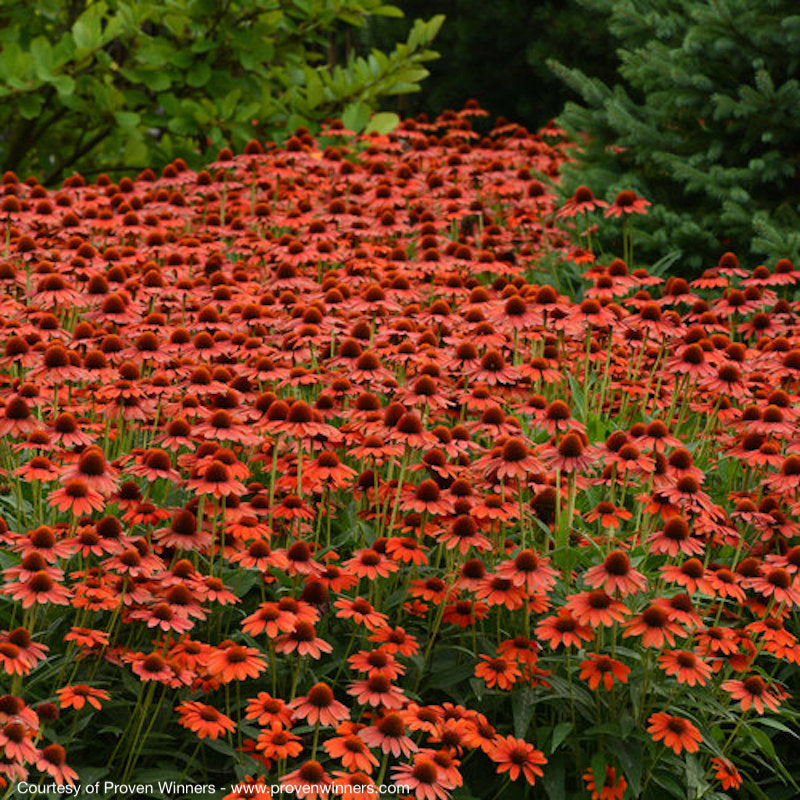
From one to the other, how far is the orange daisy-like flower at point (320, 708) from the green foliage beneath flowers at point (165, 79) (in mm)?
4479

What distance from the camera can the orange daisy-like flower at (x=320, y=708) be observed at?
2.31 m

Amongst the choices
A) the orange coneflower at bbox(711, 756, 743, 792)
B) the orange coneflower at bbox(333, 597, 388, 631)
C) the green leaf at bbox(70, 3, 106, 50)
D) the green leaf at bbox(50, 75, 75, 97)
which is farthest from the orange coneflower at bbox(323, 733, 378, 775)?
the green leaf at bbox(70, 3, 106, 50)

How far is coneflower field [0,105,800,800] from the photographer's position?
2.45 metres

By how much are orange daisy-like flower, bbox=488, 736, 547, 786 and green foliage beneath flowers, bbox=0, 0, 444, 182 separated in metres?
4.64

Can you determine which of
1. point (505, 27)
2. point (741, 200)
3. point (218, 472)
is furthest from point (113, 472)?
point (505, 27)

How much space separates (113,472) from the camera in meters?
2.75

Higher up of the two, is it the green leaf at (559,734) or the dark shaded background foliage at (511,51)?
the dark shaded background foliage at (511,51)

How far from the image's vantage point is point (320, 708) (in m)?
2.33

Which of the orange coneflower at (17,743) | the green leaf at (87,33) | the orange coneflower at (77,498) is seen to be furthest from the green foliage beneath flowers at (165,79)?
the orange coneflower at (17,743)

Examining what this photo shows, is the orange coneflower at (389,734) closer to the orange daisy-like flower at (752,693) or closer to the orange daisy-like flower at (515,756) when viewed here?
the orange daisy-like flower at (515,756)

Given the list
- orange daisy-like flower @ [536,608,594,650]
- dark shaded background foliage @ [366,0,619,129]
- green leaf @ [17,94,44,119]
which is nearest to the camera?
orange daisy-like flower @ [536,608,594,650]

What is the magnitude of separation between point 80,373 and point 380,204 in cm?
247

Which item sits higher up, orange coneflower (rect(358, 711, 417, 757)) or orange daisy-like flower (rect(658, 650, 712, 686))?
orange daisy-like flower (rect(658, 650, 712, 686))

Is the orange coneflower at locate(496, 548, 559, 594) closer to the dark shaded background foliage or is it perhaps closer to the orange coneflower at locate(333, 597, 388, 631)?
the orange coneflower at locate(333, 597, 388, 631)
